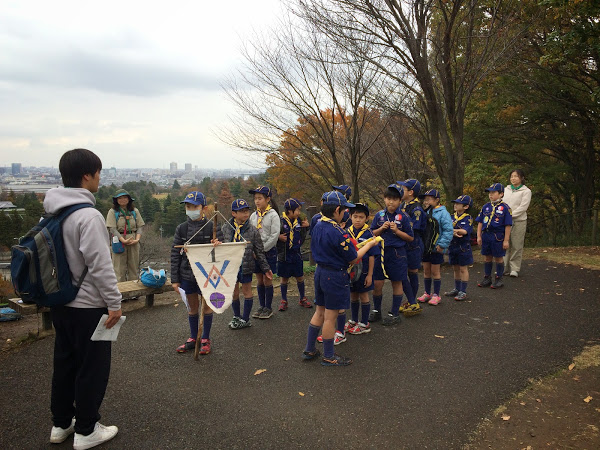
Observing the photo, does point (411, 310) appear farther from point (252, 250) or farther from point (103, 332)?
point (103, 332)

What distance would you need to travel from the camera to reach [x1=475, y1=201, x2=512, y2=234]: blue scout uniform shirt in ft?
25.7

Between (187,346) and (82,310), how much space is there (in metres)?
2.39

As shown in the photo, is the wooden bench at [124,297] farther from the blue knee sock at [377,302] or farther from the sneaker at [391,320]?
the sneaker at [391,320]

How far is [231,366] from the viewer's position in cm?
490

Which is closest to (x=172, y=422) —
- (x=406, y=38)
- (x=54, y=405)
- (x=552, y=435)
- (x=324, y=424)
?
(x=54, y=405)

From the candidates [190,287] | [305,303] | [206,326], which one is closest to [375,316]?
[305,303]

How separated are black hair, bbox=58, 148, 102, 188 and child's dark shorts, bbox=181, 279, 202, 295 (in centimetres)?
221

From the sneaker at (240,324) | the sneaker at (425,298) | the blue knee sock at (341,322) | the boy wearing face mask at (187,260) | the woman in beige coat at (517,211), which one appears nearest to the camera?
the boy wearing face mask at (187,260)

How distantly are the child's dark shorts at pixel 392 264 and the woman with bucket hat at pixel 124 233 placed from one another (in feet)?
15.3

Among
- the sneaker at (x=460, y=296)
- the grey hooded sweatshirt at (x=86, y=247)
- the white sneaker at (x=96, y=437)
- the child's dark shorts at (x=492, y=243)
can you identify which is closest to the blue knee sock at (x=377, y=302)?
the sneaker at (x=460, y=296)

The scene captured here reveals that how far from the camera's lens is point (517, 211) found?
878 centimetres

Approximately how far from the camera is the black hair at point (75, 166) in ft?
10.5

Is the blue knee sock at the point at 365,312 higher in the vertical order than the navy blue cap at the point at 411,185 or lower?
lower

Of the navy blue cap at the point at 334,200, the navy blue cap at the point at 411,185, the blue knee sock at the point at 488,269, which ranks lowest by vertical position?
the blue knee sock at the point at 488,269
